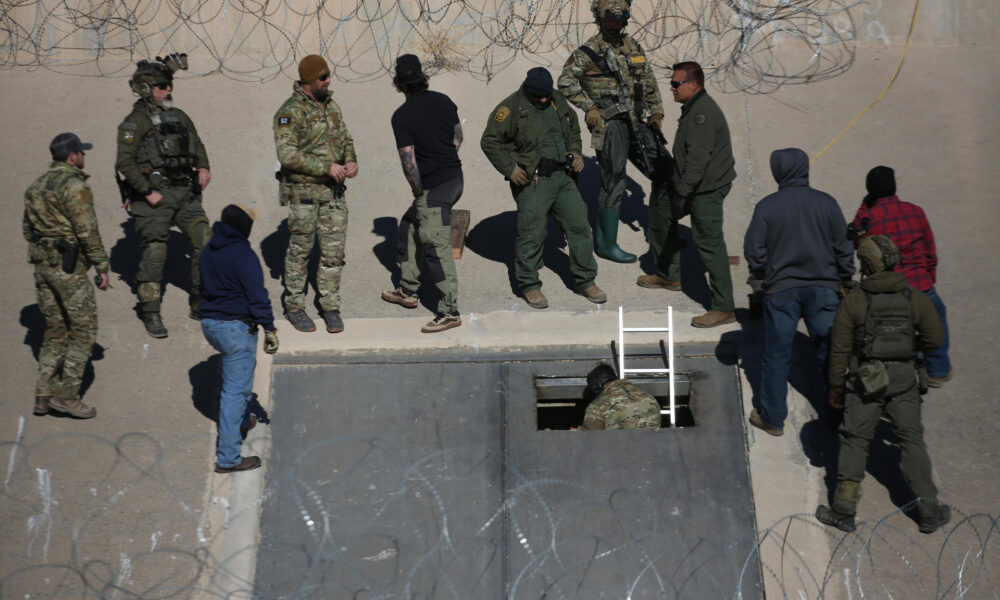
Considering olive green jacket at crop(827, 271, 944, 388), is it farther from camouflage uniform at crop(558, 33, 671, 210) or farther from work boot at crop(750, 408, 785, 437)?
camouflage uniform at crop(558, 33, 671, 210)

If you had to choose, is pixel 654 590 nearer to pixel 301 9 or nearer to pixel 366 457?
pixel 366 457

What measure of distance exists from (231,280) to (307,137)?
4.78ft

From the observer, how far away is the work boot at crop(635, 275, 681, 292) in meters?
8.39

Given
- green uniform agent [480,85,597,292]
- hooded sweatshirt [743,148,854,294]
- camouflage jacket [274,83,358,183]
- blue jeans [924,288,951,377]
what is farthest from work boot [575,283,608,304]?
blue jeans [924,288,951,377]

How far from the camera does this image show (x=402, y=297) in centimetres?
836

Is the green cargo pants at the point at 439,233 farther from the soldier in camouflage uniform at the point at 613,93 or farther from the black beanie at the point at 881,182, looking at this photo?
the black beanie at the point at 881,182

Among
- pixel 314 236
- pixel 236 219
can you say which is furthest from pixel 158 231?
pixel 236 219

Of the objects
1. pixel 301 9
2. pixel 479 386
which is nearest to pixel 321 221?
pixel 479 386

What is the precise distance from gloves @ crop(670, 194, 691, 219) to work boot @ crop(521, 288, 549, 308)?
1150 mm

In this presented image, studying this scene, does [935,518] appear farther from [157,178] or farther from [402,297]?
[157,178]

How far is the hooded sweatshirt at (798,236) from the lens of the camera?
6.83m

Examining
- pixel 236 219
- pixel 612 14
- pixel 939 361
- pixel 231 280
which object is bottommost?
pixel 939 361

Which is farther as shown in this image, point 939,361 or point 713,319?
point 713,319

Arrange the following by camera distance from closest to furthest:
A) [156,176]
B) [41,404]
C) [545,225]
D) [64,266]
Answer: [64,266]
[41,404]
[156,176]
[545,225]
